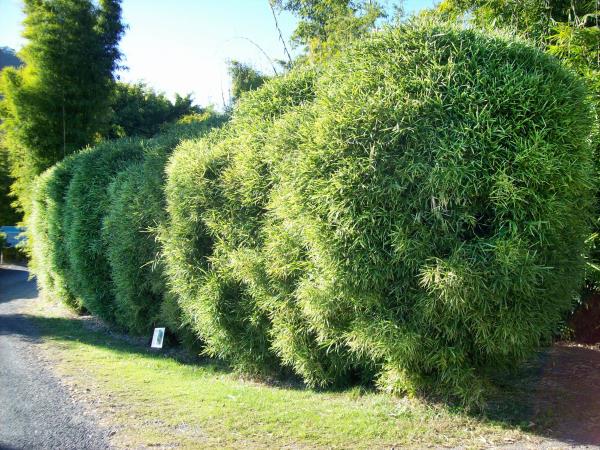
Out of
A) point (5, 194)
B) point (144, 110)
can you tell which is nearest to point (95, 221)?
point (144, 110)

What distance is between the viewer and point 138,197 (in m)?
8.27

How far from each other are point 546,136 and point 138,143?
868cm

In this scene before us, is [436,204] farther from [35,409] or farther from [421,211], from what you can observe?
[35,409]

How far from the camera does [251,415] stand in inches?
195

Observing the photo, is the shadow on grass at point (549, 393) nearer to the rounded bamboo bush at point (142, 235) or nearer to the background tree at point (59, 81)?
the rounded bamboo bush at point (142, 235)

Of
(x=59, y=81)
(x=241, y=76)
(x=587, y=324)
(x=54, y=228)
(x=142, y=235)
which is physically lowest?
(x=587, y=324)

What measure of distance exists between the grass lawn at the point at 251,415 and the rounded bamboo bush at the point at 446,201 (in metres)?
0.35

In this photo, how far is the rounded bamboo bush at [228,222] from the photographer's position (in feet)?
19.9

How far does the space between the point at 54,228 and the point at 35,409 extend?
8.19 meters

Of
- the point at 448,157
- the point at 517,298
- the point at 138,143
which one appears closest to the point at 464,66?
the point at 448,157

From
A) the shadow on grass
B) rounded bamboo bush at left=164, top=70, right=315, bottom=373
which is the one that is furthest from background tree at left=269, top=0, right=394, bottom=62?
the shadow on grass

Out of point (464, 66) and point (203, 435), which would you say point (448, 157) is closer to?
point (464, 66)

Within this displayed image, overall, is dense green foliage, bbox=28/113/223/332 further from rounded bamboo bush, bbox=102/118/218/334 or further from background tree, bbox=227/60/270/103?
background tree, bbox=227/60/270/103

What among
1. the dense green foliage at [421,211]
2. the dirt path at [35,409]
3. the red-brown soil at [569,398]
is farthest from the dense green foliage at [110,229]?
the red-brown soil at [569,398]
